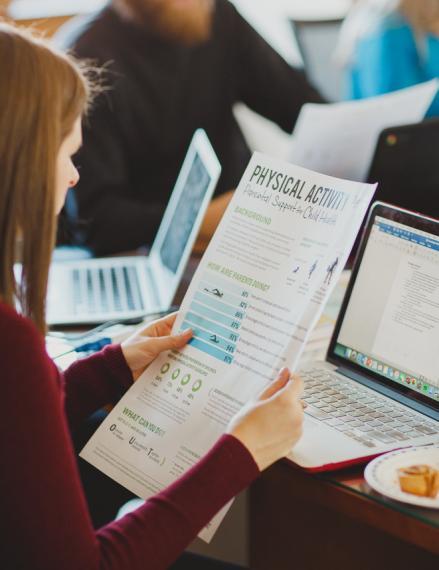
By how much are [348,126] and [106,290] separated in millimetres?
649

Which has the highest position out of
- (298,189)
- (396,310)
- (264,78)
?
(264,78)

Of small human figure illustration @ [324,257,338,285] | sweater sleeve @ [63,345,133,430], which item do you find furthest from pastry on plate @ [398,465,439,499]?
sweater sleeve @ [63,345,133,430]

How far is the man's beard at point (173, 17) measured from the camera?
2.29 metres

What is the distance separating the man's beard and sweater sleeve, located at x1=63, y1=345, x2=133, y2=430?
1.41m

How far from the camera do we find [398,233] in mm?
1155

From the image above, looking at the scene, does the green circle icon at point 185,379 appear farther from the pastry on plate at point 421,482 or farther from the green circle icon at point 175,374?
the pastry on plate at point 421,482

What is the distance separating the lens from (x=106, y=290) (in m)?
1.70

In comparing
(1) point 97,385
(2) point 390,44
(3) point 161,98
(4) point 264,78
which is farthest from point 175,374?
(2) point 390,44

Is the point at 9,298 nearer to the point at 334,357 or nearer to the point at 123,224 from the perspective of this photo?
the point at 334,357

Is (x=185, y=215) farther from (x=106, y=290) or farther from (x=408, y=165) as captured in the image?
(x=408, y=165)

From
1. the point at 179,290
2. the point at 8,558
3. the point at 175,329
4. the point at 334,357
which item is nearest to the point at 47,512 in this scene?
the point at 8,558

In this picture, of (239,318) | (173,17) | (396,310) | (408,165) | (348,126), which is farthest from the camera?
(173,17)

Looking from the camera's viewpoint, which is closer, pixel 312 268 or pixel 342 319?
pixel 312 268

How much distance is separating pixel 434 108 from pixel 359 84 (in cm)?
47
